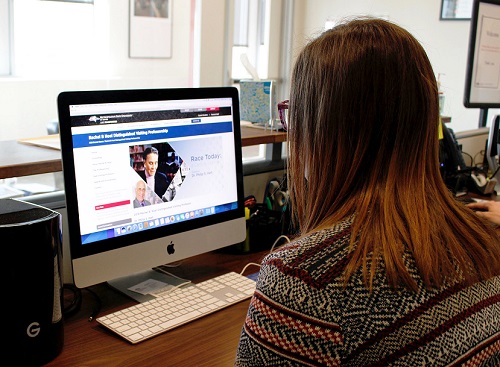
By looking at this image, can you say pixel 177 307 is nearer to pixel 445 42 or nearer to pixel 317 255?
pixel 317 255

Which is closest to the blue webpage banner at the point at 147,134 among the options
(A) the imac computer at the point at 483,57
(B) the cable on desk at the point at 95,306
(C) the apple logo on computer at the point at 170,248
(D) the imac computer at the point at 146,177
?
(D) the imac computer at the point at 146,177

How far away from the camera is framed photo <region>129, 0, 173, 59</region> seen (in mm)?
3859

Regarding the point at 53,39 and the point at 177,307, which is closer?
the point at 177,307

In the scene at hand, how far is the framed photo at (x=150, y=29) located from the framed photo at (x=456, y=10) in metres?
1.71

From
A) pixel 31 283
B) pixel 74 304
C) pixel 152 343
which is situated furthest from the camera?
pixel 74 304

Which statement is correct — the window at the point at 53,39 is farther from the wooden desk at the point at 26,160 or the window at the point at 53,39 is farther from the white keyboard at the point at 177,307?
the white keyboard at the point at 177,307

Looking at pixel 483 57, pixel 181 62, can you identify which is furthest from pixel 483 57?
pixel 181 62

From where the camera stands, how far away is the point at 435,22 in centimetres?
388

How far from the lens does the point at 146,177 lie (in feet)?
4.51

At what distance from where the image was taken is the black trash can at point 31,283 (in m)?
1.04

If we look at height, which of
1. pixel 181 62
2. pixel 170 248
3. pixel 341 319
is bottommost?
pixel 170 248

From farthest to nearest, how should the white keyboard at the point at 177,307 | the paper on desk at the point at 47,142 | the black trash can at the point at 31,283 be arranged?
the paper on desk at the point at 47,142, the white keyboard at the point at 177,307, the black trash can at the point at 31,283

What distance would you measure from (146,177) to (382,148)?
0.64 m

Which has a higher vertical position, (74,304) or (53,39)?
(53,39)
